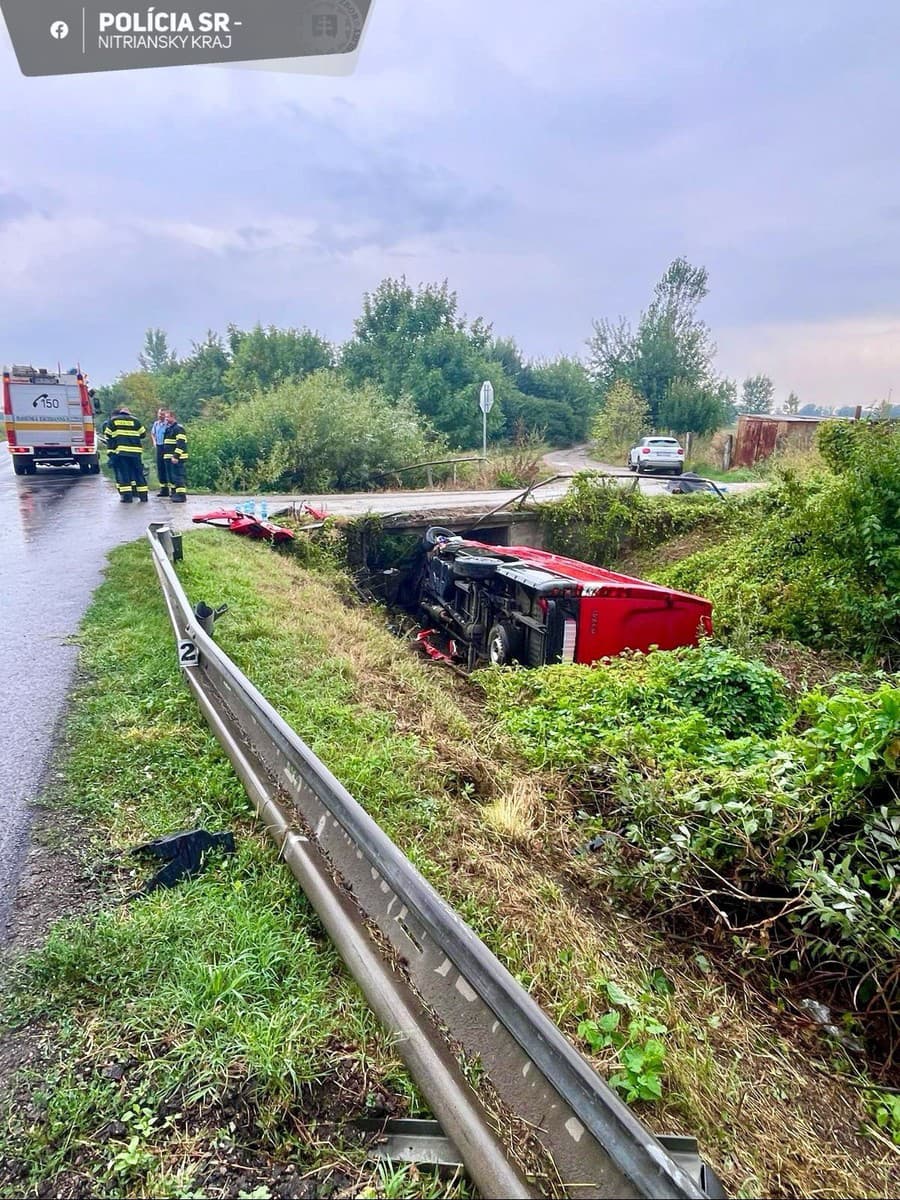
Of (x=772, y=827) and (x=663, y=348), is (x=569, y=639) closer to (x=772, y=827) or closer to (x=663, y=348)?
(x=772, y=827)

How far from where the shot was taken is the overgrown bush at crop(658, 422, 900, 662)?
7863 millimetres

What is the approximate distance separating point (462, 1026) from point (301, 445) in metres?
19.0

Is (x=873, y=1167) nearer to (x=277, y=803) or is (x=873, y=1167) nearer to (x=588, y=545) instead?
(x=277, y=803)

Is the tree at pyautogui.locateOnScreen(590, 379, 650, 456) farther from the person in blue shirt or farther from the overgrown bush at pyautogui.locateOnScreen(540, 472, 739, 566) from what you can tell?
the person in blue shirt

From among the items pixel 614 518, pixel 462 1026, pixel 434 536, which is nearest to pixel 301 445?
pixel 434 536

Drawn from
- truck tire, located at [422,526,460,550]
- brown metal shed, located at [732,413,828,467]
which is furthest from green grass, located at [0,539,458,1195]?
brown metal shed, located at [732,413,828,467]

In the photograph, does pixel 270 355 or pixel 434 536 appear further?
pixel 270 355

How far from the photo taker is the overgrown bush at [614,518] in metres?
13.8

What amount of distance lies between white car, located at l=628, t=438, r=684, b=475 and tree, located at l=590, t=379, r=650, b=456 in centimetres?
912

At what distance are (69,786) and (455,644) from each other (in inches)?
294

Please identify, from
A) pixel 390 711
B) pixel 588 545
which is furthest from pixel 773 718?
pixel 588 545

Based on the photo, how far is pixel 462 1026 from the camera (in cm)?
194

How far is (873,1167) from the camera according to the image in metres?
2.04

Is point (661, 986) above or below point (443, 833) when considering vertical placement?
below
